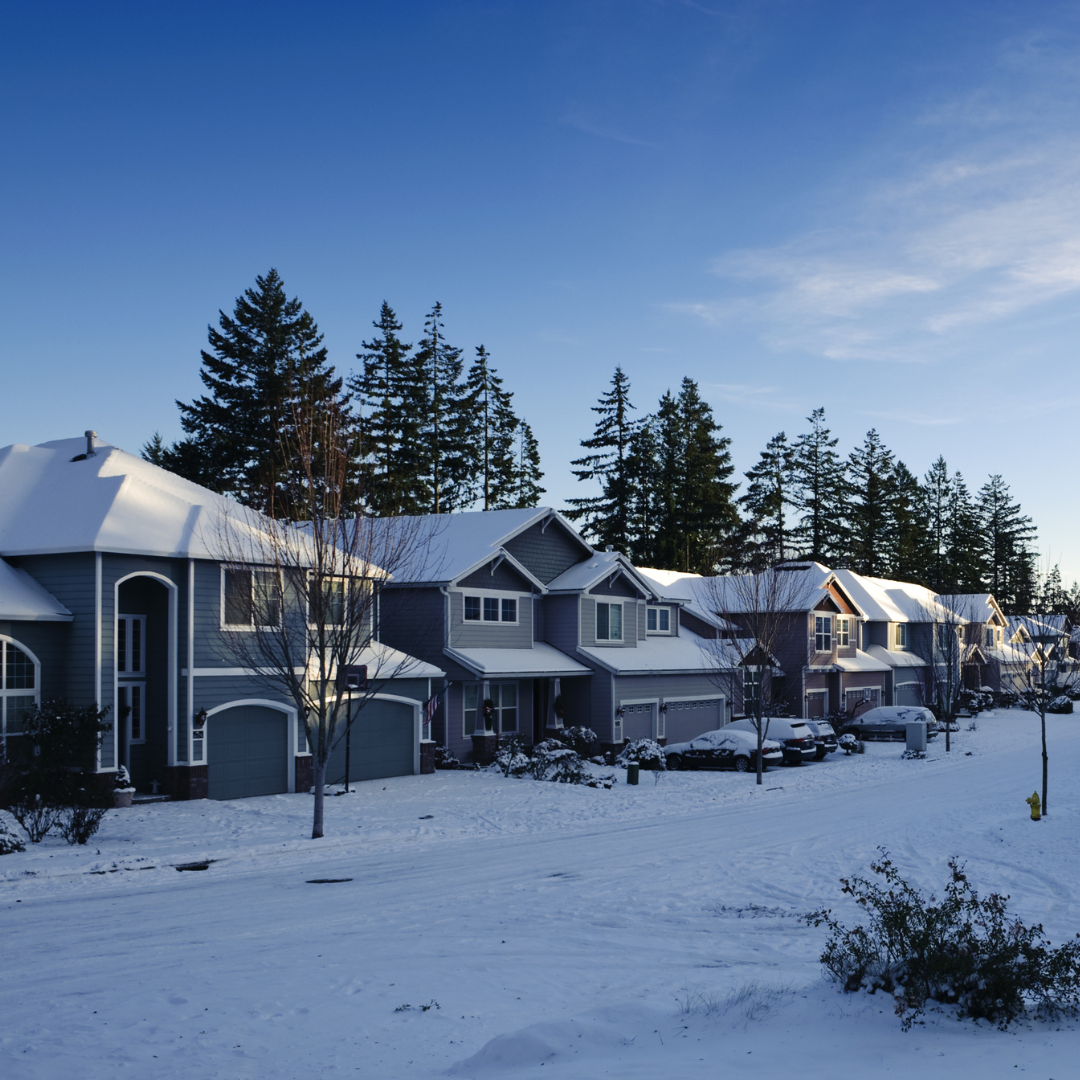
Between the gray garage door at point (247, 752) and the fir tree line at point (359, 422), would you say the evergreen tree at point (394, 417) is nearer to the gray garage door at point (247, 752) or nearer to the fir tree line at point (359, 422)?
the fir tree line at point (359, 422)

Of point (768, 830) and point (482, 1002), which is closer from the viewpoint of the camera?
point (482, 1002)

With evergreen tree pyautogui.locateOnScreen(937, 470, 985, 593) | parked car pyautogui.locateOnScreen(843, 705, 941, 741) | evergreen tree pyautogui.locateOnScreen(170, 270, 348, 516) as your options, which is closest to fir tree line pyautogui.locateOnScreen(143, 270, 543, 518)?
evergreen tree pyautogui.locateOnScreen(170, 270, 348, 516)

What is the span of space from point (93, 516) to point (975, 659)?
58078mm

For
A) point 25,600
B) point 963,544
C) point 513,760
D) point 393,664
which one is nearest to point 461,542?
point 393,664

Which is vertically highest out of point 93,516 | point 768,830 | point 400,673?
point 93,516

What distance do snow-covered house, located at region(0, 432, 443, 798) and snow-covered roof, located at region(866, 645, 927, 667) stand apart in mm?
40480

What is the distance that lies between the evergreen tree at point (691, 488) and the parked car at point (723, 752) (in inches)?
1591

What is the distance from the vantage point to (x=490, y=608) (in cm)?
3616

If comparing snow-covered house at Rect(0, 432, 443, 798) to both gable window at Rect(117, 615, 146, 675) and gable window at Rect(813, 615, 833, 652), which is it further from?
gable window at Rect(813, 615, 833, 652)

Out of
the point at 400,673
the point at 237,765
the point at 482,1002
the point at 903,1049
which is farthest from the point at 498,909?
the point at 400,673

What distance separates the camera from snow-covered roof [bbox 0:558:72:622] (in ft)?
74.4

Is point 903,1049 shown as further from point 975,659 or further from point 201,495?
point 975,659

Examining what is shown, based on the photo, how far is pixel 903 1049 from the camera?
26.1 feet

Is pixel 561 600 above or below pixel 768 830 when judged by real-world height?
above
